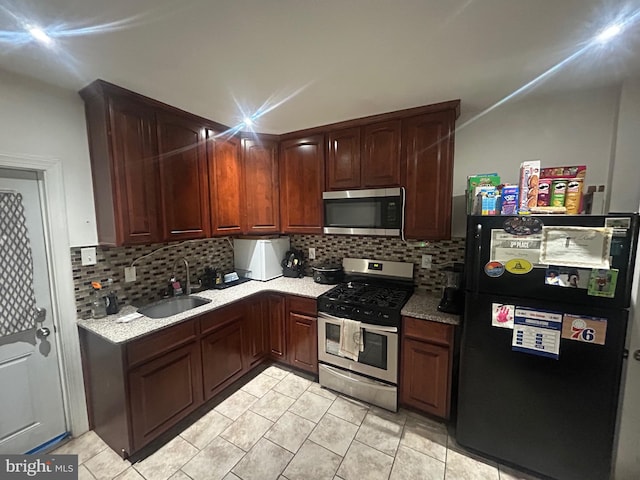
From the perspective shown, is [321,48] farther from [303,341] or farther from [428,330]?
[303,341]

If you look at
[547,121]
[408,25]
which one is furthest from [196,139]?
[547,121]

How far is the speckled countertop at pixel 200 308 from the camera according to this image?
1617 millimetres

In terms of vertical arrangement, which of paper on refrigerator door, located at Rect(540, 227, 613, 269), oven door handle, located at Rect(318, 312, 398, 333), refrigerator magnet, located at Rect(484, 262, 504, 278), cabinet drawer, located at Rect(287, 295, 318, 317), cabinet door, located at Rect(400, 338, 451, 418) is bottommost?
cabinet door, located at Rect(400, 338, 451, 418)

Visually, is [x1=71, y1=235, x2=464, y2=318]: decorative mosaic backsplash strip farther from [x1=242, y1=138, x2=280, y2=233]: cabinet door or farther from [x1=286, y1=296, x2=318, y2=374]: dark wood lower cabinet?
[x1=286, y1=296, x2=318, y2=374]: dark wood lower cabinet

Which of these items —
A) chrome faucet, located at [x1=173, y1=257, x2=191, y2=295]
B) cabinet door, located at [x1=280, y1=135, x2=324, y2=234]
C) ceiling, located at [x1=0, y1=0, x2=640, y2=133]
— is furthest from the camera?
cabinet door, located at [x1=280, y1=135, x2=324, y2=234]

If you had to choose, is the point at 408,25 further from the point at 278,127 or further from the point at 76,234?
the point at 76,234

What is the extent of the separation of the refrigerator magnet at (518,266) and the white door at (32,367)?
2.87 m

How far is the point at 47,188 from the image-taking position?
1645 millimetres

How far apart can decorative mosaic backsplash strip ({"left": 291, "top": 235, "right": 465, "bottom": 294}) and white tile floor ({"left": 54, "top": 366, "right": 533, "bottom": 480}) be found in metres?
1.14

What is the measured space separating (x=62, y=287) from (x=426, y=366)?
2592 mm

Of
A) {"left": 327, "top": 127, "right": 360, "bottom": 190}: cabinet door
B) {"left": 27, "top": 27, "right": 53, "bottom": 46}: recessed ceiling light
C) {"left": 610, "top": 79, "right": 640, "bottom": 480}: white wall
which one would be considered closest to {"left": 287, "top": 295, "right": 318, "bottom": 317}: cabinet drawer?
{"left": 327, "top": 127, "right": 360, "bottom": 190}: cabinet door

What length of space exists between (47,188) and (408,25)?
2.27 m

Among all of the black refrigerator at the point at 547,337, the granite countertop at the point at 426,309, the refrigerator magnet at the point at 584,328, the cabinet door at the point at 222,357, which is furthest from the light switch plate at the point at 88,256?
the refrigerator magnet at the point at 584,328

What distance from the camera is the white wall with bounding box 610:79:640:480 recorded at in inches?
55.3
